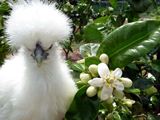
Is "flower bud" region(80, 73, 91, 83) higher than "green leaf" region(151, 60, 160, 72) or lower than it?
higher

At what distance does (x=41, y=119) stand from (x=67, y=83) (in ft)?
0.46

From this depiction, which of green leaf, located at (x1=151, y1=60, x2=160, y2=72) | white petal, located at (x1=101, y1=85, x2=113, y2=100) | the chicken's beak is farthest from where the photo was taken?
green leaf, located at (x1=151, y1=60, x2=160, y2=72)

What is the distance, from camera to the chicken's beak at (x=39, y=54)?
140 cm

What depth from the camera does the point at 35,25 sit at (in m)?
1.38

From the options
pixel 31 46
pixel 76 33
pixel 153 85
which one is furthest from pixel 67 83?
pixel 76 33

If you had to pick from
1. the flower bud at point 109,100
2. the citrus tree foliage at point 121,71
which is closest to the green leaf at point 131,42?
the citrus tree foliage at point 121,71

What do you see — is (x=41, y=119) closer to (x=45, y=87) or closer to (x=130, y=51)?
(x=45, y=87)

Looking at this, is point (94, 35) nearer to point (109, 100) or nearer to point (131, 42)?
point (131, 42)

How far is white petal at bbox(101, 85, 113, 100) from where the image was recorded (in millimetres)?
1287

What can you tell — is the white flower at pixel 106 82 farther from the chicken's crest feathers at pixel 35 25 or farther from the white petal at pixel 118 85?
the chicken's crest feathers at pixel 35 25

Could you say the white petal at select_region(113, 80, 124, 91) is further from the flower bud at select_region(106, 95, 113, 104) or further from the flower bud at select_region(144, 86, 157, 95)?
the flower bud at select_region(144, 86, 157, 95)

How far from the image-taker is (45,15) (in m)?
1.41

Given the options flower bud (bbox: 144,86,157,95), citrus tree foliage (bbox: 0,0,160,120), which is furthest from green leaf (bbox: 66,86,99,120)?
flower bud (bbox: 144,86,157,95)

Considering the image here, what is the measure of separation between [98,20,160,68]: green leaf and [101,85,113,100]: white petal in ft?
0.32
